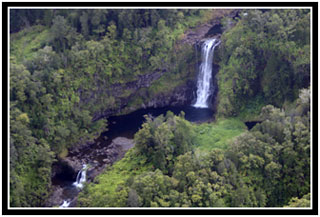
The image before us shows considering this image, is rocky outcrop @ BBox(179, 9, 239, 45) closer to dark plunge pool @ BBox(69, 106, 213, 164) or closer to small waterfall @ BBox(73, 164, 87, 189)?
dark plunge pool @ BBox(69, 106, 213, 164)

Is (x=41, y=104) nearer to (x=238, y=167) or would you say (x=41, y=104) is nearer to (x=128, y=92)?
(x=128, y=92)

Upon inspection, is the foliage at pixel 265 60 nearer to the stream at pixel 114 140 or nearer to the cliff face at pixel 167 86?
the stream at pixel 114 140

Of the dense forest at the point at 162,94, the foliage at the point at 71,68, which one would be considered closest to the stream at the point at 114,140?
the dense forest at the point at 162,94

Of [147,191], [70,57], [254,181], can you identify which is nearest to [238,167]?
[254,181]

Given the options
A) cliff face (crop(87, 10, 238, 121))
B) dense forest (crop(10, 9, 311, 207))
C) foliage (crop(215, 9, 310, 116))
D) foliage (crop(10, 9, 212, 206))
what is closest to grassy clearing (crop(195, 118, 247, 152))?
dense forest (crop(10, 9, 311, 207))

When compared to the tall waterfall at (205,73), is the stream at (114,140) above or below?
below

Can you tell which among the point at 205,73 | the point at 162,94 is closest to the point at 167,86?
the point at 162,94
